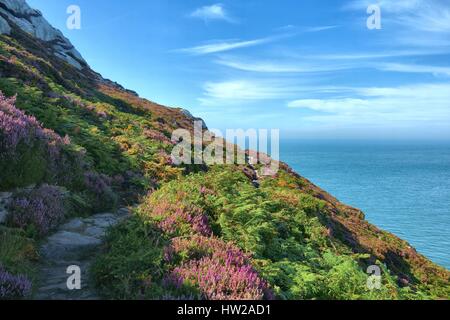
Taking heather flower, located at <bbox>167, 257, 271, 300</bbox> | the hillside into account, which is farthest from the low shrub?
heather flower, located at <bbox>167, 257, 271, 300</bbox>

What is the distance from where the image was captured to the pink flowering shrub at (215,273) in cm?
509

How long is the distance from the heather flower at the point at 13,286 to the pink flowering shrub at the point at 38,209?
181 cm

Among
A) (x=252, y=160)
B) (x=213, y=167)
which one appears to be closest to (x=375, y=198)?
(x=252, y=160)

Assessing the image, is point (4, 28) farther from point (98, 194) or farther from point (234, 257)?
point (234, 257)

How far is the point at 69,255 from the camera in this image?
6.48 meters

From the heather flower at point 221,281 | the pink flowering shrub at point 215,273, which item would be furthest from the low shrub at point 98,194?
the heather flower at point 221,281

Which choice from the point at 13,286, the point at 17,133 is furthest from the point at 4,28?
the point at 13,286

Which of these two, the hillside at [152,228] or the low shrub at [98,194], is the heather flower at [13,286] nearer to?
the hillside at [152,228]

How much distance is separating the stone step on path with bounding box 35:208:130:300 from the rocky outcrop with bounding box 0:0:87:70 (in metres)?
56.0

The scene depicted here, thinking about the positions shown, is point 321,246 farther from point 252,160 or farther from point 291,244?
point 252,160

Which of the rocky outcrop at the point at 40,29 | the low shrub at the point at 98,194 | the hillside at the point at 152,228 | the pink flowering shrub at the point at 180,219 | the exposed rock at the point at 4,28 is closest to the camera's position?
the hillside at the point at 152,228

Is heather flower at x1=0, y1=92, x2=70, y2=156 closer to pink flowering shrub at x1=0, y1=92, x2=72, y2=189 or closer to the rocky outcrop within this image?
pink flowering shrub at x1=0, y1=92, x2=72, y2=189

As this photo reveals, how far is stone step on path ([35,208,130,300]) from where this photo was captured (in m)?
5.18

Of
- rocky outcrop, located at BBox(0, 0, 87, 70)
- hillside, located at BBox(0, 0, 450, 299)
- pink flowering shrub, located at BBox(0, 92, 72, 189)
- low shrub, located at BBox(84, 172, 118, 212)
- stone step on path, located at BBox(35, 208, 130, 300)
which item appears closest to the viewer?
stone step on path, located at BBox(35, 208, 130, 300)
